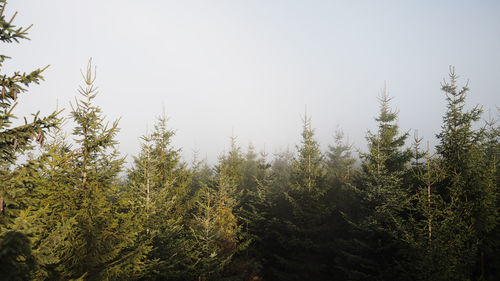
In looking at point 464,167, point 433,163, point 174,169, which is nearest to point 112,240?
point 174,169

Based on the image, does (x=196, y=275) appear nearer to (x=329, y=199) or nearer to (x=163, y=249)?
(x=163, y=249)

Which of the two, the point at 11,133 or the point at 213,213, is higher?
the point at 11,133

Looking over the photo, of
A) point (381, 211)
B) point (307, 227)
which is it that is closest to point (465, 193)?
point (381, 211)

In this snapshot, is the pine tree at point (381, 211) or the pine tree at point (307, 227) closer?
the pine tree at point (381, 211)

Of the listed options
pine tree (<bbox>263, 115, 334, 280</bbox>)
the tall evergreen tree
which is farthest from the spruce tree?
pine tree (<bbox>263, 115, 334, 280</bbox>)

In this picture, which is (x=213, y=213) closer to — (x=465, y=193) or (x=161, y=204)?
(x=161, y=204)

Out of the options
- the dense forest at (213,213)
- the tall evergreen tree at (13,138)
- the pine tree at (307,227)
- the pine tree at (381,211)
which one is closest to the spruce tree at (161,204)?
the dense forest at (213,213)

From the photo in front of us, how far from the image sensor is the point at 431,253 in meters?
9.20

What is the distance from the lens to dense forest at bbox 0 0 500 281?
15.9 feet

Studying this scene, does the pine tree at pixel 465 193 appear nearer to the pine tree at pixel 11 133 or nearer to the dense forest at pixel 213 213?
the dense forest at pixel 213 213

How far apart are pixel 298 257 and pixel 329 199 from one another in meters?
7.40

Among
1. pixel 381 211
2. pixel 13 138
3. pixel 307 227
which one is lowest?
pixel 307 227

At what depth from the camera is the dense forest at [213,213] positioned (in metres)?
4.85

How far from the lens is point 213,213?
14898mm
